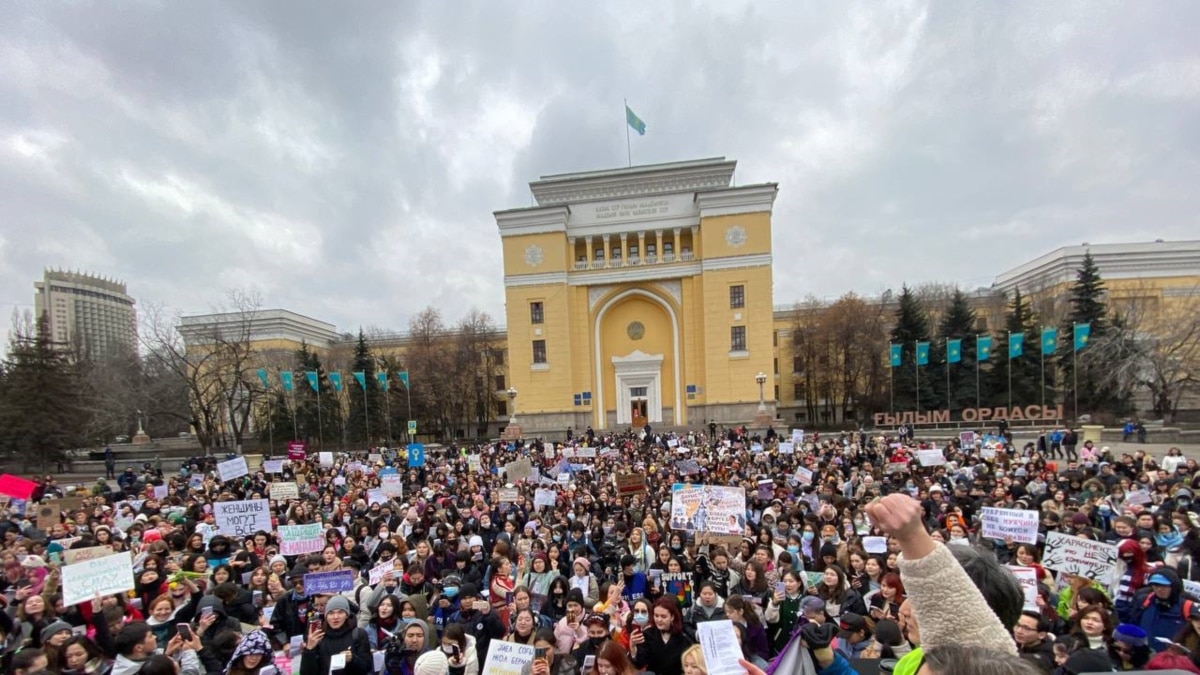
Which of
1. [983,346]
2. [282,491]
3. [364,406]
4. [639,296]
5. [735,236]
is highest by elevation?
[735,236]

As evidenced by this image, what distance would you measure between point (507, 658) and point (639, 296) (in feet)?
130

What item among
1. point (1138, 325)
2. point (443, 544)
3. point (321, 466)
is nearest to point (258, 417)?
point (321, 466)

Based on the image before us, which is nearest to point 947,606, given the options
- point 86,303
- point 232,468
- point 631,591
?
point 631,591

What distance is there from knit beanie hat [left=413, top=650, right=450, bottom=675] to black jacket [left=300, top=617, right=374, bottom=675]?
33.9 inches

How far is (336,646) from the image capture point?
16.3 ft

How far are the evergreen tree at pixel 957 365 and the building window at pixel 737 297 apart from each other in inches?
517

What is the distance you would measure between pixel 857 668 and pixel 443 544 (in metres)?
5.81

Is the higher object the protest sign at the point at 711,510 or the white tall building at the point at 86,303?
the white tall building at the point at 86,303

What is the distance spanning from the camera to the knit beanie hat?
14.3ft

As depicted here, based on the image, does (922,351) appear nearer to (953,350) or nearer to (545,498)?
(953,350)

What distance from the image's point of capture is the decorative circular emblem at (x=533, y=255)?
41906 mm

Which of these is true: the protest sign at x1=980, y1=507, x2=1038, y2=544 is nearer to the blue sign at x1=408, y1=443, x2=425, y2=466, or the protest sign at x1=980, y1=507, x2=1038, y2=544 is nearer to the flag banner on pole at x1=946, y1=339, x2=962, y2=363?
the blue sign at x1=408, y1=443, x2=425, y2=466

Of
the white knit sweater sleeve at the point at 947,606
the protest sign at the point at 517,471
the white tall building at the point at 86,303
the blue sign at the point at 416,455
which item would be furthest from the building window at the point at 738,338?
the white tall building at the point at 86,303

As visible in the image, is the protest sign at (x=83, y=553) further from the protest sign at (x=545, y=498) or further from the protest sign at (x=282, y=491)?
the protest sign at (x=545, y=498)
